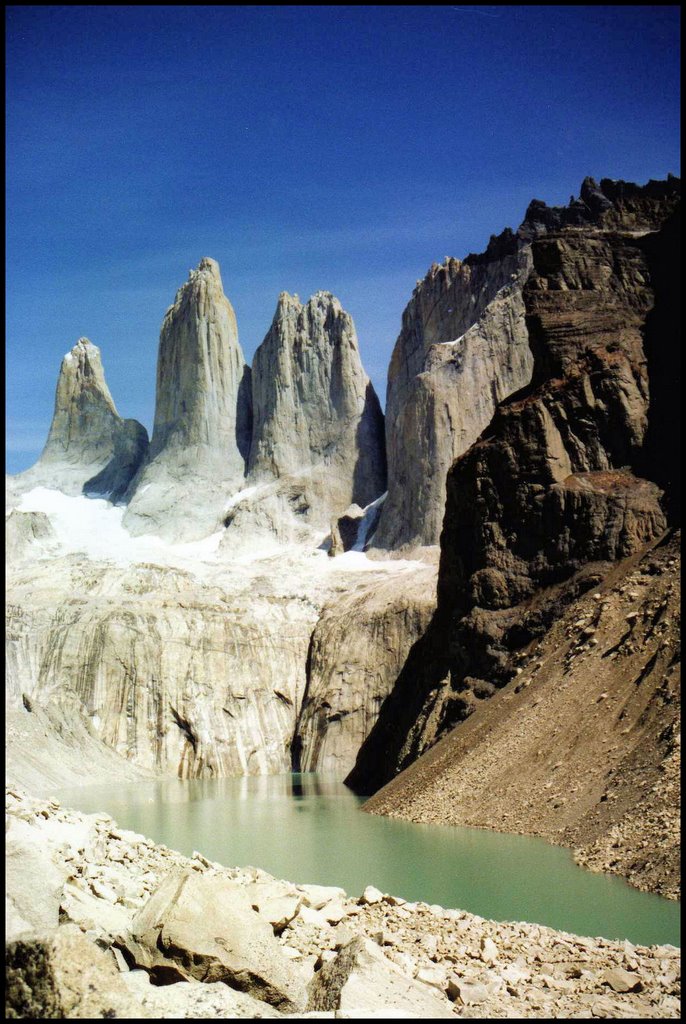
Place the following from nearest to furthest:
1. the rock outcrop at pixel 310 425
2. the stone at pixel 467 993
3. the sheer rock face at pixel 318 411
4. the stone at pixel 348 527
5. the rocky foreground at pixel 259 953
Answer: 1. the rocky foreground at pixel 259 953
2. the stone at pixel 467 993
3. the stone at pixel 348 527
4. the rock outcrop at pixel 310 425
5. the sheer rock face at pixel 318 411

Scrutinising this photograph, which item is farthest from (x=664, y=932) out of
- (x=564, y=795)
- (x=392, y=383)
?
(x=392, y=383)

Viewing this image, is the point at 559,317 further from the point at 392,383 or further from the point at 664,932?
the point at 392,383

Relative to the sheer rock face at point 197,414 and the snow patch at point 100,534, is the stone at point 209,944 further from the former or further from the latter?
the sheer rock face at point 197,414

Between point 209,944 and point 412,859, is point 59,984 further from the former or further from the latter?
point 412,859

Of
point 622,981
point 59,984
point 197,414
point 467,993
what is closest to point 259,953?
point 467,993

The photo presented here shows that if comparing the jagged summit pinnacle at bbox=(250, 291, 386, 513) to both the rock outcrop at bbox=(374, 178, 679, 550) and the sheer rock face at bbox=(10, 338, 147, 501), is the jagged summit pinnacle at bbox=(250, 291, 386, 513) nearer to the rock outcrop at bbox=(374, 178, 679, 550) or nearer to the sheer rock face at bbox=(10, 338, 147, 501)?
the rock outcrop at bbox=(374, 178, 679, 550)

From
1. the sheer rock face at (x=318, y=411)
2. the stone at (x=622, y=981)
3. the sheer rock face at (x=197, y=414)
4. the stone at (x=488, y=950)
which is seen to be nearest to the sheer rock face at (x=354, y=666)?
the sheer rock face at (x=318, y=411)
